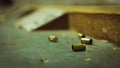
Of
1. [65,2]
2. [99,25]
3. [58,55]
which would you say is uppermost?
[65,2]

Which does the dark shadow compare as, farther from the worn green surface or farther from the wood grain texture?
the worn green surface

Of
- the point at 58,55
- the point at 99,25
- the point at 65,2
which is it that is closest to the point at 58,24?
the point at 99,25

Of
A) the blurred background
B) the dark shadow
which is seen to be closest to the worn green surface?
the dark shadow

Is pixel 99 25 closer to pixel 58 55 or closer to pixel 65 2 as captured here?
pixel 58 55

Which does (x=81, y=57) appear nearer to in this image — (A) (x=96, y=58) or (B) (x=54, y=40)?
(A) (x=96, y=58)

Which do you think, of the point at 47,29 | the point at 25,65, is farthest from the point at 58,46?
the point at 47,29

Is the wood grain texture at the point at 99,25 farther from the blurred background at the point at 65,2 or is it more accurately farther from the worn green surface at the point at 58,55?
the blurred background at the point at 65,2

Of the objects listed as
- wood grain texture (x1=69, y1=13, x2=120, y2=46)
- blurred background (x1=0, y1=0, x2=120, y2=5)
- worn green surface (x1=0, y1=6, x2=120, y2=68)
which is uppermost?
blurred background (x1=0, y1=0, x2=120, y2=5)

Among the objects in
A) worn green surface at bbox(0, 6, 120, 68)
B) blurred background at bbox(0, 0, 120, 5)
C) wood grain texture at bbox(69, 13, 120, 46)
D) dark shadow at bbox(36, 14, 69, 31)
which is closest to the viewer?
worn green surface at bbox(0, 6, 120, 68)

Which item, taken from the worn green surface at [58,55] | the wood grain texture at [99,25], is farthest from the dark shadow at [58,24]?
the worn green surface at [58,55]

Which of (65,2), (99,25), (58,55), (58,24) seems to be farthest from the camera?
(65,2)
